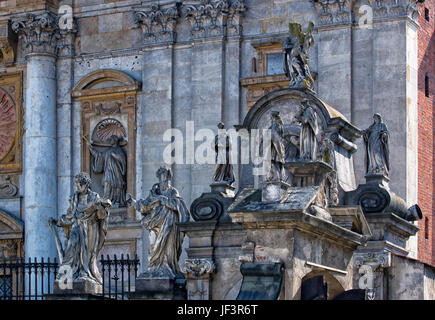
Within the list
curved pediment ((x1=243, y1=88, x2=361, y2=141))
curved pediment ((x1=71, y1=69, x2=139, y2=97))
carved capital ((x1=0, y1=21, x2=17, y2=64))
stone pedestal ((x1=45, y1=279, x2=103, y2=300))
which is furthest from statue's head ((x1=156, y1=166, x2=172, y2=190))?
carved capital ((x1=0, y1=21, x2=17, y2=64))

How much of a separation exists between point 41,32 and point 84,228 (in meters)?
12.8

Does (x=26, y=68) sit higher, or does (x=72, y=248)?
(x=26, y=68)

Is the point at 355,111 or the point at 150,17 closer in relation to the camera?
the point at 355,111

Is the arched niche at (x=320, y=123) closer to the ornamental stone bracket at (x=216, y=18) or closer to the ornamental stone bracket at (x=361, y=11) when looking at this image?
the ornamental stone bracket at (x=361, y=11)

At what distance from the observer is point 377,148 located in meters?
22.6

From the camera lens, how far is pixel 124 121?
105 feet

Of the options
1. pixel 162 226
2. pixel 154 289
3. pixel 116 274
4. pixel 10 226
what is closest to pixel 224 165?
pixel 162 226

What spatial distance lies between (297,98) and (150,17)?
9950 millimetres

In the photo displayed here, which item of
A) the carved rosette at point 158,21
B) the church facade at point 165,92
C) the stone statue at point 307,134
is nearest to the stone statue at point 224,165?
the church facade at point 165,92

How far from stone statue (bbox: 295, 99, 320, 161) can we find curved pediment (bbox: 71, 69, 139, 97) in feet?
38.8

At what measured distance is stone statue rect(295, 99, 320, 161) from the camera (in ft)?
66.7

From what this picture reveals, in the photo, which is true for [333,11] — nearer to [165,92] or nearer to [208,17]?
[208,17]

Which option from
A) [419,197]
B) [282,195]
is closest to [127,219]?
[419,197]

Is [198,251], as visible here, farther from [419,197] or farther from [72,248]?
[419,197]
